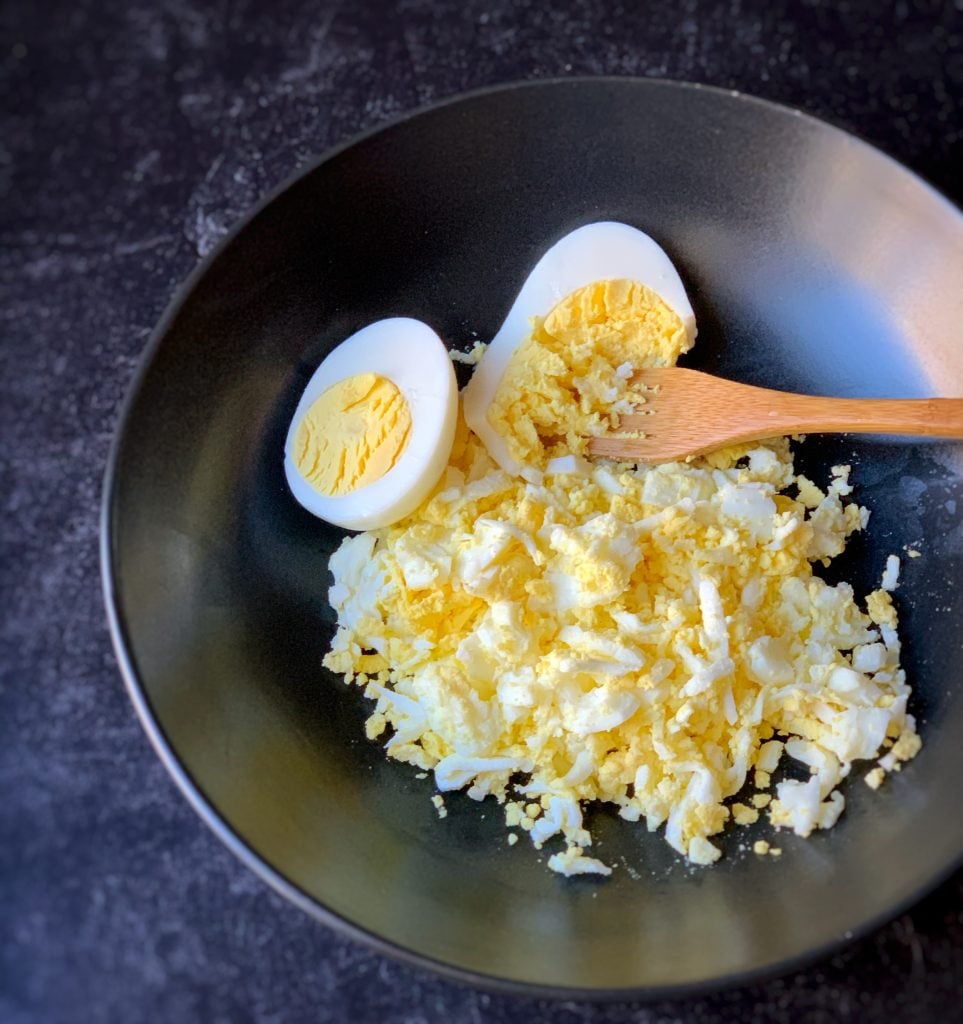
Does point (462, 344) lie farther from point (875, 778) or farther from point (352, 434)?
point (875, 778)

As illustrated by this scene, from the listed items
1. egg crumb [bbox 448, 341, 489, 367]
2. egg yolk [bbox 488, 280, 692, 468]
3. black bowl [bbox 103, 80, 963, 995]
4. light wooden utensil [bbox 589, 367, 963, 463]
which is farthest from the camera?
egg crumb [bbox 448, 341, 489, 367]

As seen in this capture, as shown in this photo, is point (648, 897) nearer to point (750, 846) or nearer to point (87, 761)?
point (750, 846)

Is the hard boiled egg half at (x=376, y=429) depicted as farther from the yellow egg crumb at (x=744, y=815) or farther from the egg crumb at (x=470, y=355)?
the yellow egg crumb at (x=744, y=815)

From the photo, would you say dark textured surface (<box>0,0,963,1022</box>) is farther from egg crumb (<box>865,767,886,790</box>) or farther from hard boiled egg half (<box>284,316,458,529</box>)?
hard boiled egg half (<box>284,316,458,529</box>)

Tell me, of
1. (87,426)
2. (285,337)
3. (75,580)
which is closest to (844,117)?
(285,337)

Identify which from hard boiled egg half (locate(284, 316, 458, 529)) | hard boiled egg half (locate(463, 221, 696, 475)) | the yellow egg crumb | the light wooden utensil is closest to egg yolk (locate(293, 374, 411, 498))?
hard boiled egg half (locate(284, 316, 458, 529))

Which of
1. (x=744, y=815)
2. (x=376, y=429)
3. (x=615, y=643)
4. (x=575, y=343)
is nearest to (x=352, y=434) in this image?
(x=376, y=429)
